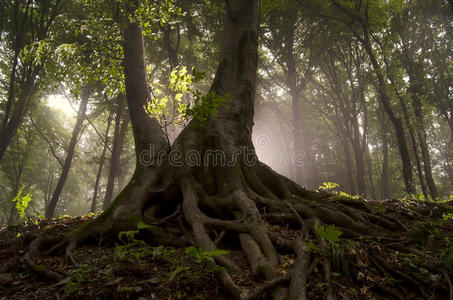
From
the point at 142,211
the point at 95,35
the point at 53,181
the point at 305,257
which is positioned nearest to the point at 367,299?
the point at 305,257

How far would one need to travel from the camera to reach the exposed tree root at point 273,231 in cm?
217

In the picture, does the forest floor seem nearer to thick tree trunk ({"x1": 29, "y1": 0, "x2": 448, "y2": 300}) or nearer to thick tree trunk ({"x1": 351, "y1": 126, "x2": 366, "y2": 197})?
thick tree trunk ({"x1": 29, "y1": 0, "x2": 448, "y2": 300})

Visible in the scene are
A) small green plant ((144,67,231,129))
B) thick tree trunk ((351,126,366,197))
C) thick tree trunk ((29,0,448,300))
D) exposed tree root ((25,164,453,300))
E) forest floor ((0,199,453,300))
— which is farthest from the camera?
thick tree trunk ((351,126,366,197))

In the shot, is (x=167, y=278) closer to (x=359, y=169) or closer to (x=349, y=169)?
(x=359, y=169)

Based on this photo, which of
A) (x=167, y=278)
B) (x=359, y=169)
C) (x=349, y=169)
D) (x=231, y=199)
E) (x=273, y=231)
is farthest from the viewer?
(x=349, y=169)

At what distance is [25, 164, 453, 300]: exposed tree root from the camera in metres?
2.17

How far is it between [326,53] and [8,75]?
22.4 meters

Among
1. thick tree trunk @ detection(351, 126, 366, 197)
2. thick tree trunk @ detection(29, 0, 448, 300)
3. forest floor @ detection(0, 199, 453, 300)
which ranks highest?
thick tree trunk @ detection(351, 126, 366, 197)

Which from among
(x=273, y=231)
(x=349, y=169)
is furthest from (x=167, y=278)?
(x=349, y=169)

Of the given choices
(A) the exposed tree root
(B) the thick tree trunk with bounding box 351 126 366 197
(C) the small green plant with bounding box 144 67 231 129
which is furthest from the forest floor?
(B) the thick tree trunk with bounding box 351 126 366 197

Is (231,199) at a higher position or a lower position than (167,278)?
higher

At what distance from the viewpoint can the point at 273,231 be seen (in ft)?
10.5

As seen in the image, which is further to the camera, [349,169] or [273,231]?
[349,169]

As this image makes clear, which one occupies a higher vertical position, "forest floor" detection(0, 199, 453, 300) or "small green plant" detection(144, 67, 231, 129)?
"small green plant" detection(144, 67, 231, 129)
